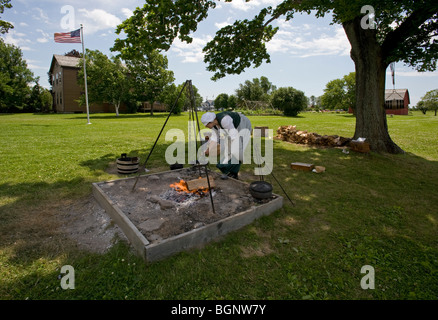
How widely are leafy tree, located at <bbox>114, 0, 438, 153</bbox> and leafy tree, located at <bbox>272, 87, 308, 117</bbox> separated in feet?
86.6

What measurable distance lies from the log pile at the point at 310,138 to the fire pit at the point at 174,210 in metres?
7.20

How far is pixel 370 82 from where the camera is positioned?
9117mm

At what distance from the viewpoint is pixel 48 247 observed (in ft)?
10.9

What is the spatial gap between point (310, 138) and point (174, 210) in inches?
371

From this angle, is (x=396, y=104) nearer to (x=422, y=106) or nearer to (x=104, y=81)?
(x=422, y=106)

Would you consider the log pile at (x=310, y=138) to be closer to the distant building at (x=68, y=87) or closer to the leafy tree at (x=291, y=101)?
the leafy tree at (x=291, y=101)

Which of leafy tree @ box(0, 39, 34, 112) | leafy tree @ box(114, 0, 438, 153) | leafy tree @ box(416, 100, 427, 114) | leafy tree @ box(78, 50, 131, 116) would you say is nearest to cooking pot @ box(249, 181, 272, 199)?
leafy tree @ box(114, 0, 438, 153)

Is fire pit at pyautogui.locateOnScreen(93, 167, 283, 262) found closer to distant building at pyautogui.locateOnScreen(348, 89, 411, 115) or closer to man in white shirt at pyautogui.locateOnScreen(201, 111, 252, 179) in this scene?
man in white shirt at pyautogui.locateOnScreen(201, 111, 252, 179)

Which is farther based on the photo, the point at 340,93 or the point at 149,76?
the point at 340,93

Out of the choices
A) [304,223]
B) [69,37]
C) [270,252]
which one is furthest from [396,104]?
[270,252]

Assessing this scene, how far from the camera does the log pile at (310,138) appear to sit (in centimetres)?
1077

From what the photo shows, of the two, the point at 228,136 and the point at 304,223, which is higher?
the point at 228,136

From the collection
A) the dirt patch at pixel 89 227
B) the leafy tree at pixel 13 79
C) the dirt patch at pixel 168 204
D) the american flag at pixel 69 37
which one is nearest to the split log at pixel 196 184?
the dirt patch at pixel 168 204
